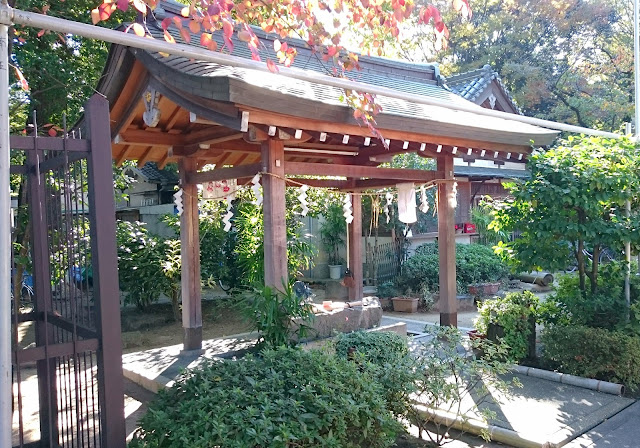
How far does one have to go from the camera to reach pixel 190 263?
822 cm

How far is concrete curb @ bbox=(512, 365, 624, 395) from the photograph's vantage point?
6.07 metres

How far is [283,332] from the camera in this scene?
6082 mm

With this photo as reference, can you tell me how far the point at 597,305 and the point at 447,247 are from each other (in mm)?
2308

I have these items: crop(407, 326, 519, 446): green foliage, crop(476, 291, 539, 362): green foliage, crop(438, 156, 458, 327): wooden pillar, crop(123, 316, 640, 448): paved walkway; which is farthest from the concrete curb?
crop(407, 326, 519, 446): green foliage

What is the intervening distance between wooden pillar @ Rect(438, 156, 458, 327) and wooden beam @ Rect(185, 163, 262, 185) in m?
3.27

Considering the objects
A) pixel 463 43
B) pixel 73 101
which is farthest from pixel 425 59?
pixel 73 101

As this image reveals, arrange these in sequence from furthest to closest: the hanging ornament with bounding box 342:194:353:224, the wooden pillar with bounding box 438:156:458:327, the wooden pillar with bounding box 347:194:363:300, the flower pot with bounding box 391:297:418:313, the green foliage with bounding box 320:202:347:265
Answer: the green foliage with bounding box 320:202:347:265
the flower pot with bounding box 391:297:418:313
the wooden pillar with bounding box 347:194:363:300
the hanging ornament with bounding box 342:194:353:224
the wooden pillar with bounding box 438:156:458:327

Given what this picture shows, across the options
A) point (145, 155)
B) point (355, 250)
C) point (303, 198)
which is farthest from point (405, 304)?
point (145, 155)

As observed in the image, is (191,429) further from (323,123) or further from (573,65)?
(573,65)

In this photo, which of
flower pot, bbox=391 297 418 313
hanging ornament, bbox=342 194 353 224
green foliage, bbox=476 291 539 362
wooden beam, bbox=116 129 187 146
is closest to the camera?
green foliage, bbox=476 291 539 362

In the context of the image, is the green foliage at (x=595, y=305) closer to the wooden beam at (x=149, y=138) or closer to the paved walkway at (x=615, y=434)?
the paved walkway at (x=615, y=434)

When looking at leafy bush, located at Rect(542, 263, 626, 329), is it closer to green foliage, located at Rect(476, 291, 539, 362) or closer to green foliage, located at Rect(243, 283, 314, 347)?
green foliage, located at Rect(476, 291, 539, 362)

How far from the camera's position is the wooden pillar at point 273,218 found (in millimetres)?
6320

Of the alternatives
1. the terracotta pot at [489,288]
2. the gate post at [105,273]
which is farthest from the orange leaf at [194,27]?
the terracotta pot at [489,288]
